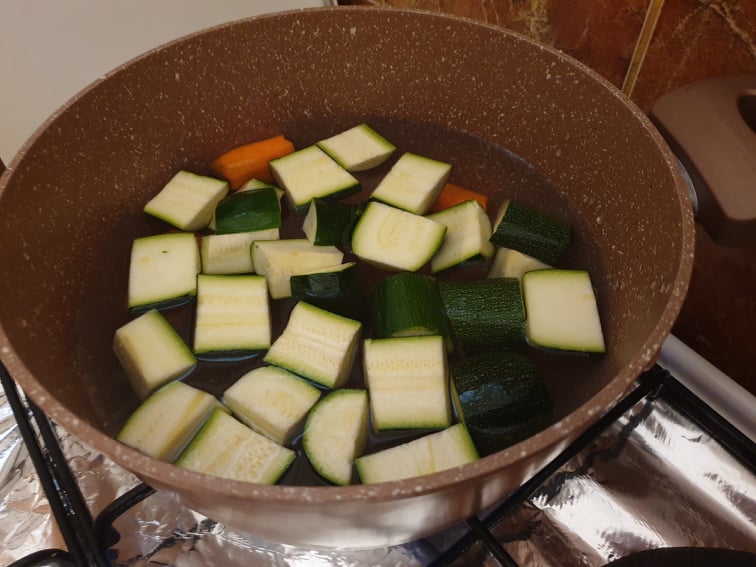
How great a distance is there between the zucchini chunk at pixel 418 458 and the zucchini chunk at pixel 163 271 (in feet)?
1.51

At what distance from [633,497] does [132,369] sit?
0.82m

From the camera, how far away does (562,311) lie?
104 centimetres

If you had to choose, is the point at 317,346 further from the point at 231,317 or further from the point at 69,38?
the point at 69,38

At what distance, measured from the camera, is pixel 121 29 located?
62.7 inches

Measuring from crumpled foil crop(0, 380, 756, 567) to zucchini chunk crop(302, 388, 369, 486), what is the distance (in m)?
0.17

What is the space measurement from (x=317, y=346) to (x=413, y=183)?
0.42 m

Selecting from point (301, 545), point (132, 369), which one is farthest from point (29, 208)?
point (301, 545)

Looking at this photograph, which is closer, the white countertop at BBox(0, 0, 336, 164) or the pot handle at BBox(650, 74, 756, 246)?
the pot handle at BBox(650, 74, 756, 246)

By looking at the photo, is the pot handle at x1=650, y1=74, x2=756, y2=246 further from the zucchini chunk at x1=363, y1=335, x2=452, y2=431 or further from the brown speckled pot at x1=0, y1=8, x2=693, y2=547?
the zucchini chunk at x1=363, y1=335, x2=452, y2=431

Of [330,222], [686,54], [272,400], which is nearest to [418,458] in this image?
[272,400]

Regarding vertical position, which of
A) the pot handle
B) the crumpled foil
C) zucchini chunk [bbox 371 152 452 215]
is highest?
the pot handle

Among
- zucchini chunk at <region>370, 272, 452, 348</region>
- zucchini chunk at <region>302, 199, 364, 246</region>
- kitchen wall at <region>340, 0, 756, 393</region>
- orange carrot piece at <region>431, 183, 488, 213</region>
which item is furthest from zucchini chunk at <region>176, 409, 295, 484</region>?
kitchen wall at <region>340, 0, 756, 393</region>

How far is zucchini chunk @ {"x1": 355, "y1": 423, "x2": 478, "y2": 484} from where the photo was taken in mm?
839

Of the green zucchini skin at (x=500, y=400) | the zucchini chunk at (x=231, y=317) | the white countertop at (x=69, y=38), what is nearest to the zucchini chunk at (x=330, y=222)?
the zucchini chunk at (x=231, y=317)
